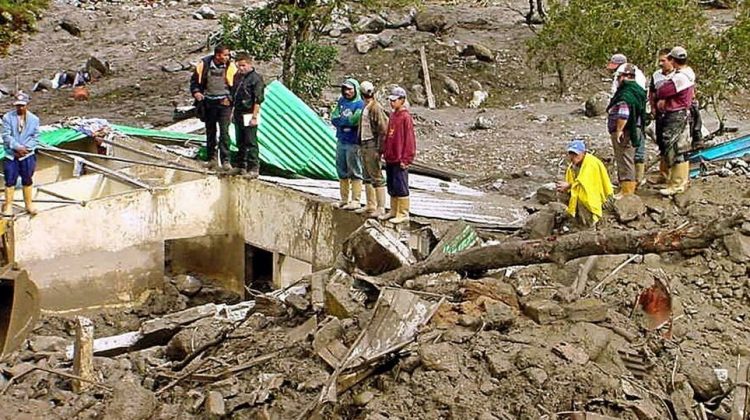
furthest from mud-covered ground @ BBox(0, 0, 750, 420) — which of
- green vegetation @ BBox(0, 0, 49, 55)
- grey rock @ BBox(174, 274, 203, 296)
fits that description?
green vegetation @ BBox(0, 0, 49, 55)

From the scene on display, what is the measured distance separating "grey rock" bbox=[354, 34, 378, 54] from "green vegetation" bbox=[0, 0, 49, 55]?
A: 336 inches

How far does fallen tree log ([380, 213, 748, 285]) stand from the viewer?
26.2 feet

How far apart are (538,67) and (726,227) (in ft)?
46.6

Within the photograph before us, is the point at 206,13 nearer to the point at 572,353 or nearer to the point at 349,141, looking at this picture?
the point at 349,141

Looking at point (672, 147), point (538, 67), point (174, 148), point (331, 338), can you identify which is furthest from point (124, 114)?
point (331, 338)

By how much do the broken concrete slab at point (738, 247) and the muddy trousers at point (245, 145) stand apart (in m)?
5.80

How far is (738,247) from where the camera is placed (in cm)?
935

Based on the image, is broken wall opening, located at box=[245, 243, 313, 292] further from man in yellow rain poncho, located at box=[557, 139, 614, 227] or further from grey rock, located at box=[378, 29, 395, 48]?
grey rock, located at box=[378, 29, 395, 48]

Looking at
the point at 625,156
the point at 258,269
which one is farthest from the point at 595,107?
the point at 625,156

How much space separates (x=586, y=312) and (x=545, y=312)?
302 millimetres

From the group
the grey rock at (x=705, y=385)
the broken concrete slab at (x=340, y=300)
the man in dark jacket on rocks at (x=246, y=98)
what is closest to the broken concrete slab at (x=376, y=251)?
the broken concrete slab at (x=340, y=300)

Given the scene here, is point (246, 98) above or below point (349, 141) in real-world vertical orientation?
above

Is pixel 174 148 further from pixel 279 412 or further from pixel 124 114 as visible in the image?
pixel 279 412

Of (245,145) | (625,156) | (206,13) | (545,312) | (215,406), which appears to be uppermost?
(625,156)
